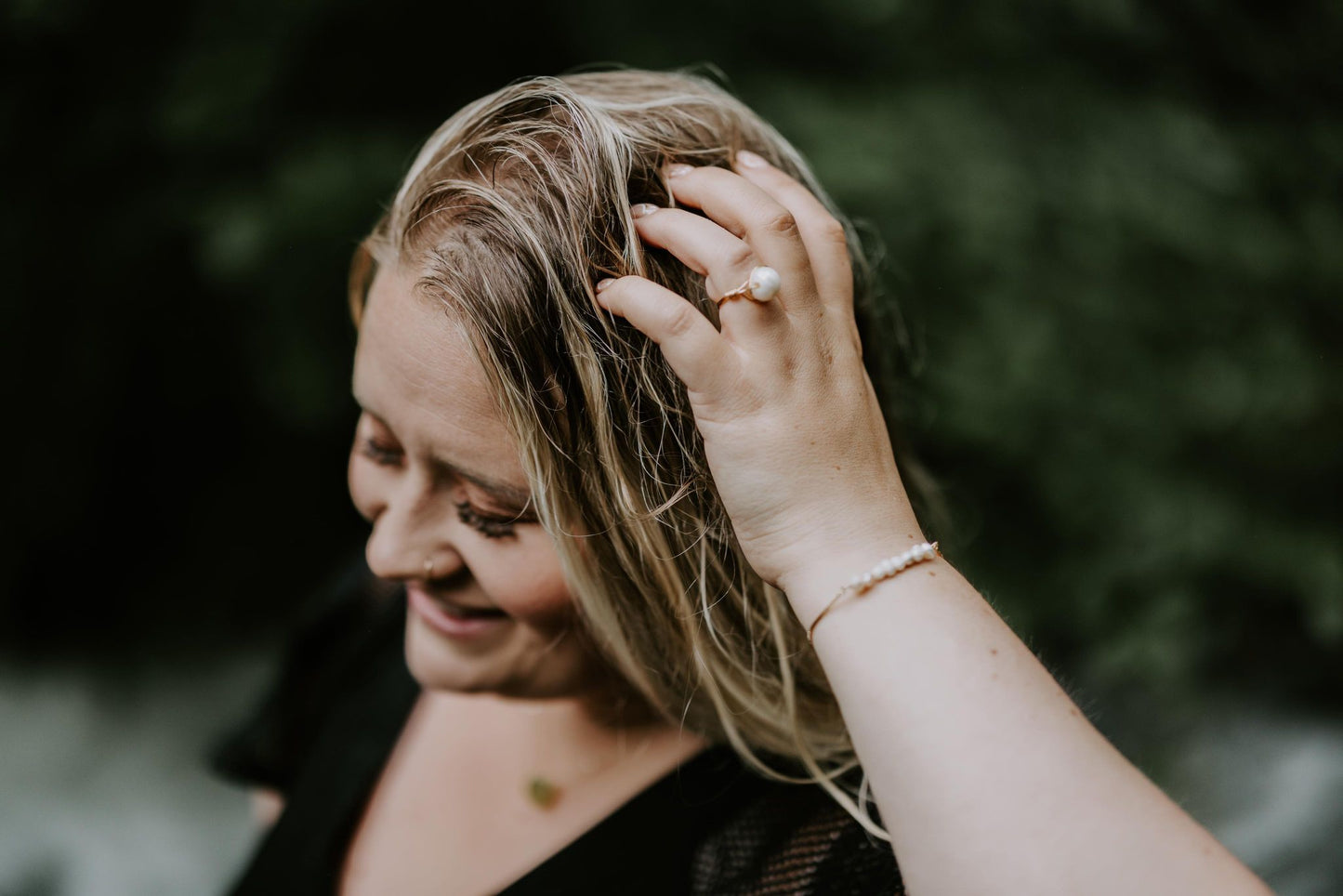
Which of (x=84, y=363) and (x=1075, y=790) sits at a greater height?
(x=1075, y=790)

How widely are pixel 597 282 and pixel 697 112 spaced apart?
0.35 meters

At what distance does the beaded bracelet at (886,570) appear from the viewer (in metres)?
0.95

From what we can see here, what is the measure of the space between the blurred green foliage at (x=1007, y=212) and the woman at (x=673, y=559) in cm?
81

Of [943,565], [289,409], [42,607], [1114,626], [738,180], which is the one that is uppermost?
[738,180]

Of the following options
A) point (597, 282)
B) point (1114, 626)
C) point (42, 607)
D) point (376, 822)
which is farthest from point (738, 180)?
point (42, 607)

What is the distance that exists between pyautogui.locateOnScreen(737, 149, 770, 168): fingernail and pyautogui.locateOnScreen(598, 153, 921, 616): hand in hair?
184mm

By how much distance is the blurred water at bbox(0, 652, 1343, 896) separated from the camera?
220cm

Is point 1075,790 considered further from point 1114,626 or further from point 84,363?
point 84,363

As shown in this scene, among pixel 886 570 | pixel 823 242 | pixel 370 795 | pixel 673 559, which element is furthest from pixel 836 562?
pixel 370 795

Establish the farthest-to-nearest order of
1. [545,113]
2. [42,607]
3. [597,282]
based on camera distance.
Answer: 1. [42,607]
2. [545,113]
3. [597,282]

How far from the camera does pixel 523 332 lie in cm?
111

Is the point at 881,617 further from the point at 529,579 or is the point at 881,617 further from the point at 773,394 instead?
the point at 529,579

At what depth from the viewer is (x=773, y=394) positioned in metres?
0.99

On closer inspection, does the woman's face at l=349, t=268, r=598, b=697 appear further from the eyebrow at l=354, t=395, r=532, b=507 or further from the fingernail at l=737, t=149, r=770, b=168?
the fingernail at l=737, t=149, r=770, b=168
